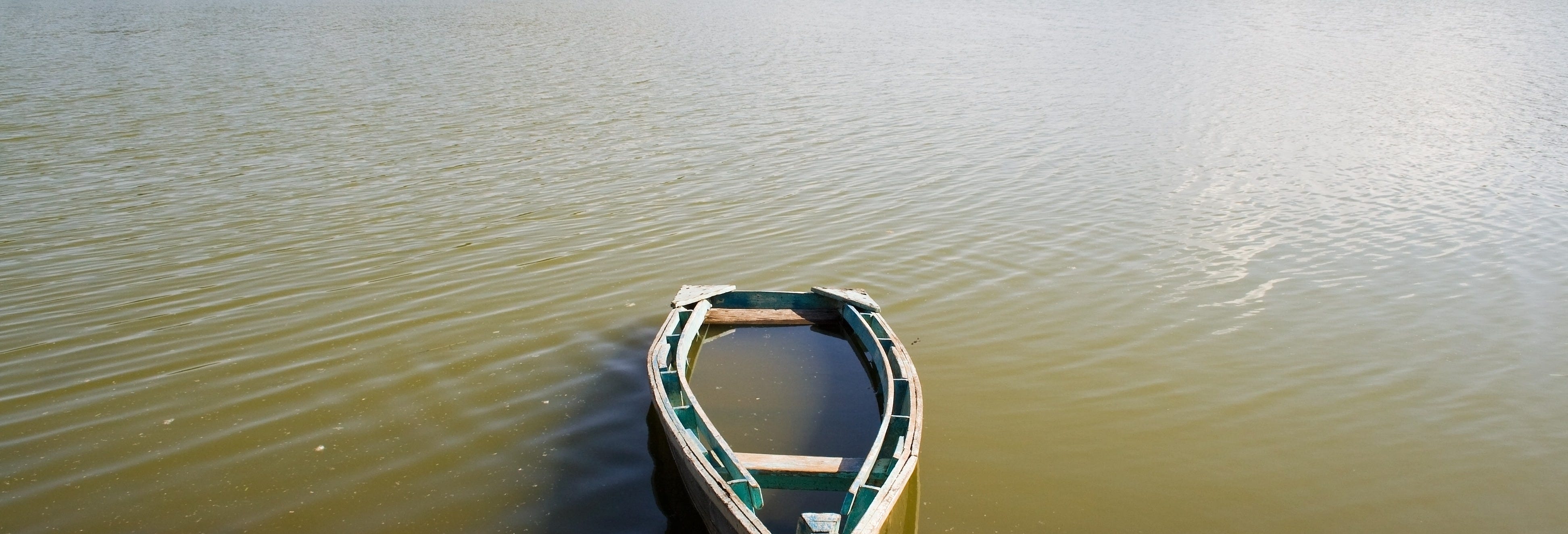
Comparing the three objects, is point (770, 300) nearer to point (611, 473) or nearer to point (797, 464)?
point (611, 473)

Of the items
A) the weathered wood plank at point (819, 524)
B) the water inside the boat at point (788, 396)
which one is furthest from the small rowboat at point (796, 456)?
the water inside the boat at point (788, 396)

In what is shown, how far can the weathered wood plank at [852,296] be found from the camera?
739 cm

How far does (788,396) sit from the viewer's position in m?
6.65

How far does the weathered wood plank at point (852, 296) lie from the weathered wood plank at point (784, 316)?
0.59 feet

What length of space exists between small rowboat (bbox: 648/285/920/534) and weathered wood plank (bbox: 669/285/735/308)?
2cm

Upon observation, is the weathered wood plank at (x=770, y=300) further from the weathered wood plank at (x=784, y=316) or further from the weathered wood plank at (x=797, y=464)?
the weathered wood plank at (x=797, y=464)

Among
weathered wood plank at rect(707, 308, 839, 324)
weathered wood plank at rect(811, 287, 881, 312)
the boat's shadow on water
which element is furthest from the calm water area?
weathered wood plank at rect(811, 287, 881, 312)

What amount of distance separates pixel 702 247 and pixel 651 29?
19.1 metres

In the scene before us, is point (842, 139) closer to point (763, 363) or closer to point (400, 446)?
point (763, 363)

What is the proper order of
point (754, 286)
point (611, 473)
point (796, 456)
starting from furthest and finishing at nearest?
point (754, 286) < point (611, 473) < point (796, 456)

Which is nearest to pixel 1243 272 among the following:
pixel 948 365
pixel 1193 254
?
pixel 1193 254

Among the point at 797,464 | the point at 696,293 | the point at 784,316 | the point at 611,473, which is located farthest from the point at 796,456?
the point at 696,293

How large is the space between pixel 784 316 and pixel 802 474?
9.42ft

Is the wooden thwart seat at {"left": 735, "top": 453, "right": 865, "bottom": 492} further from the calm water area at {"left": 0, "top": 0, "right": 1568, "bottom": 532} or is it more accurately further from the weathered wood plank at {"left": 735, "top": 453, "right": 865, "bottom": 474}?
the calm water area at {"left": 0, "top": 0, "right": 1568, "bottom": 532}
